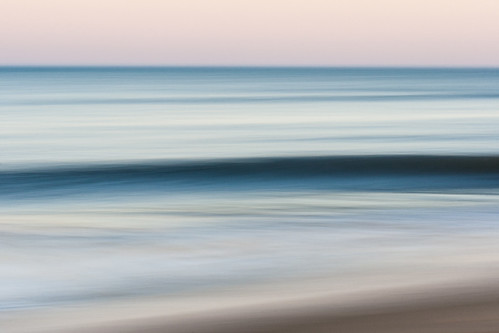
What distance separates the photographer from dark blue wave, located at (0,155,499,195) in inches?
380

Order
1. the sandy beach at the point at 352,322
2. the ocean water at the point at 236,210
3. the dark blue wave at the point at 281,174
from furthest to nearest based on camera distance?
the dark blue wave at the point at 281,174 < the ocean water at the point at 236,210 < the sandy beach at the point at 352,322

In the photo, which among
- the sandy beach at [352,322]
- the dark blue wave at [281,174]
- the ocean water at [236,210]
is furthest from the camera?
the dark blue wave at [281,174]

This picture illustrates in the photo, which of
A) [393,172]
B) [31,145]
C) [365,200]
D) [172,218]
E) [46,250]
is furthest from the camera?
[31,145]

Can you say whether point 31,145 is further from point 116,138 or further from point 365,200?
point 365,200

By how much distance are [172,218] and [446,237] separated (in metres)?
2.40

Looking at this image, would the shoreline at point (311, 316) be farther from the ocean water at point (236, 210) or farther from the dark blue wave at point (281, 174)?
the dark blue wave at point (281, 174)

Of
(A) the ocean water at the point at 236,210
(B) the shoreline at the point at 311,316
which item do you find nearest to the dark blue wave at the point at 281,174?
(A) the ocean water at the point at 236,210

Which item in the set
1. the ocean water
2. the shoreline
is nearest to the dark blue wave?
the ocean water

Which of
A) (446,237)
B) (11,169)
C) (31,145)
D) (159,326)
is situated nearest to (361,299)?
(159,326)

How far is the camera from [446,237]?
20.5 feet

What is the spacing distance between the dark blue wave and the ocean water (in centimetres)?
3

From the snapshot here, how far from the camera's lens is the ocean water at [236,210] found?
16.5ft

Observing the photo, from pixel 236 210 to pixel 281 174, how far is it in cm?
306

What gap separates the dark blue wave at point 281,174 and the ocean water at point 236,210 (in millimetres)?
25
